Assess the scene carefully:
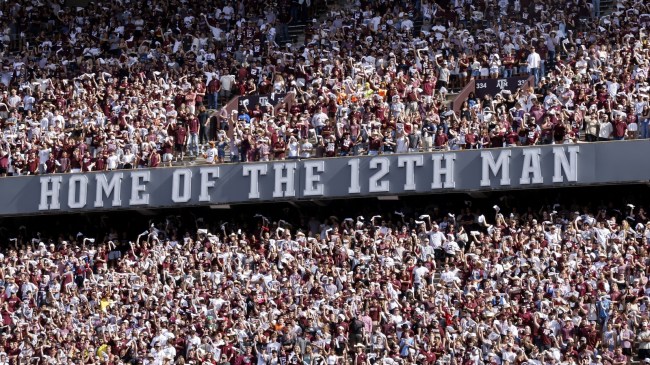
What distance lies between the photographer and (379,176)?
48156 mm

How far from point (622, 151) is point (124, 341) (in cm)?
1296

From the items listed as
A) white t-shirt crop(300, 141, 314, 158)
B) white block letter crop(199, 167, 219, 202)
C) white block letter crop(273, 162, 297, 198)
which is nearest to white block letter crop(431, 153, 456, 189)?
Answer: white t-shirt crop(300, 141, 314, 158)

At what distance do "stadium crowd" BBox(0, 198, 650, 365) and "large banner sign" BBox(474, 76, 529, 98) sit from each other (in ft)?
12.1

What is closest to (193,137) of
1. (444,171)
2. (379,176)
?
(379,176)

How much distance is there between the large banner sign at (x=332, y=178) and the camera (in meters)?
46.2

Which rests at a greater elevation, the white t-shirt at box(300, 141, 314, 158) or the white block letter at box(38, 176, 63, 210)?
the white t-shirt at box(300, 141, 314, 158)

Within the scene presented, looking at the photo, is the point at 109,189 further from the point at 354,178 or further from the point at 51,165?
the point at 354,178

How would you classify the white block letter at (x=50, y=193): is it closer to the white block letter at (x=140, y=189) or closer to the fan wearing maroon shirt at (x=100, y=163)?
the fan wearing maroon shirt at (x=100, y=163)

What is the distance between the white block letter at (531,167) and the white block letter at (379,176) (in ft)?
11.8

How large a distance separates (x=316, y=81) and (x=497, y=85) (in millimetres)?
5164

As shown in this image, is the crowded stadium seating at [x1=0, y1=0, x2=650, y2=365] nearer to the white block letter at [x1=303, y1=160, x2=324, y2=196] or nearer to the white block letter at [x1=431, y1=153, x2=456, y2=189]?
the white block letter at [x1=431, y1=153, x2=456, y2=189]

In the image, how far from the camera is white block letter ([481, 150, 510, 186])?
46.8m

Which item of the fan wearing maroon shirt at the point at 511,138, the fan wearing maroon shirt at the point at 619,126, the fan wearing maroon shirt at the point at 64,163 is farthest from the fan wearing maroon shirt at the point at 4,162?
the fan wearing maroon shirt at the point at 619,126

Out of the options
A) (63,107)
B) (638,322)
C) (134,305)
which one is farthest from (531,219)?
(63,107)
